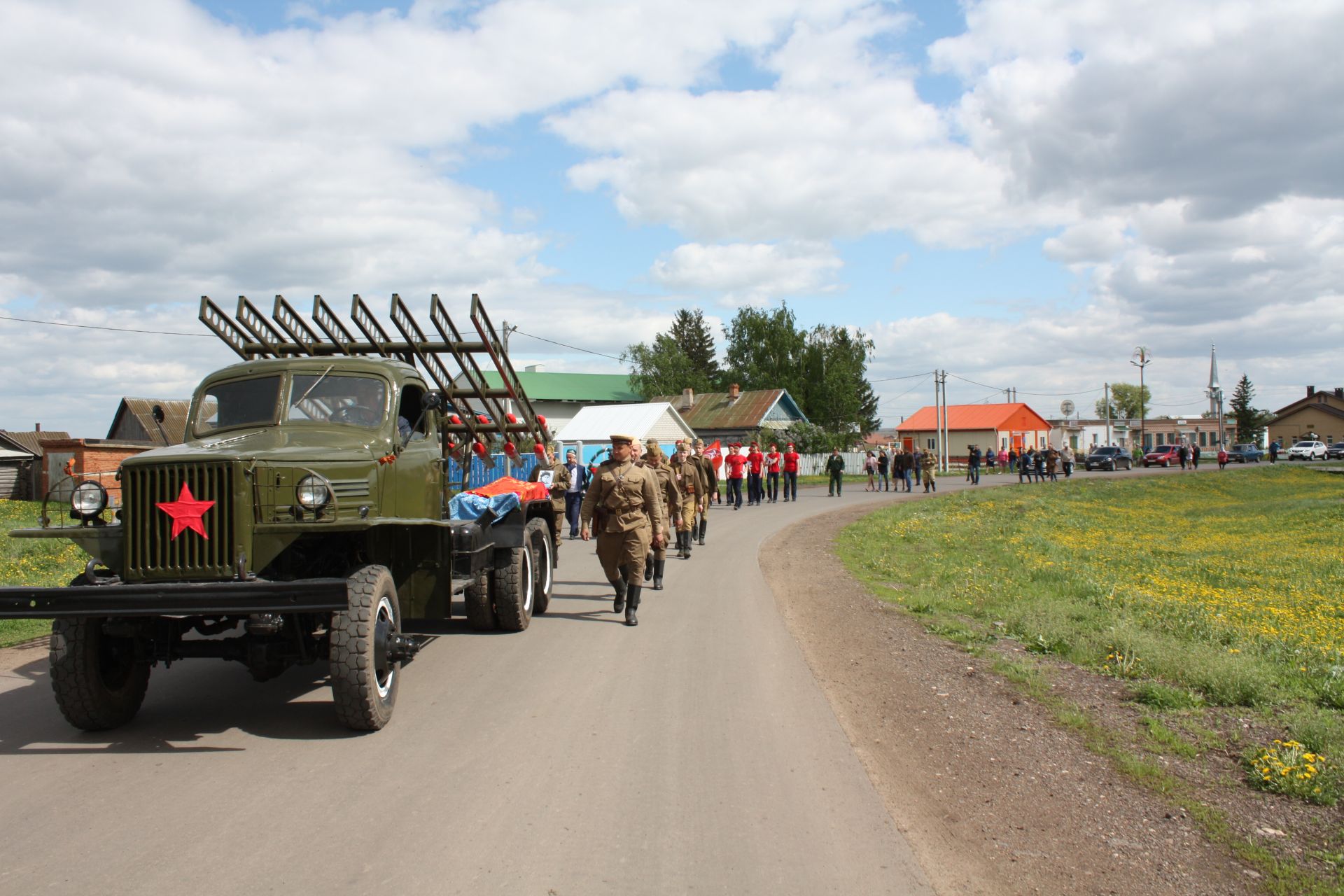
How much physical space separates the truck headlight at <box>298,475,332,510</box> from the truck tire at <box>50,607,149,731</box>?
56.3 inches

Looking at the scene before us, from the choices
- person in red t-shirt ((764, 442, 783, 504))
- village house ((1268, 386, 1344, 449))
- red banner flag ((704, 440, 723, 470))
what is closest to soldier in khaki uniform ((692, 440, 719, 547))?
person in red t-shirt ((764, 442, 783, 504))

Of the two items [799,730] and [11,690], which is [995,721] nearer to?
[799,730]

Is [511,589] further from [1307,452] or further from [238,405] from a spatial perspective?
[1307,452]

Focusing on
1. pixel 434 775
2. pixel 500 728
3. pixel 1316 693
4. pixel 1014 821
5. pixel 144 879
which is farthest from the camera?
pixel 1316 693

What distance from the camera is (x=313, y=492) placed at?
605 centimetres

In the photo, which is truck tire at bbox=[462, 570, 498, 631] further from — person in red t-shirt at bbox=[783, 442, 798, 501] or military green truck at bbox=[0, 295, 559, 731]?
person in red t-shirt at bbox=[783, 442, 798, 501]

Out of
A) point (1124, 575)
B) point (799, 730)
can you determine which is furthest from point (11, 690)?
point (1124, 575)

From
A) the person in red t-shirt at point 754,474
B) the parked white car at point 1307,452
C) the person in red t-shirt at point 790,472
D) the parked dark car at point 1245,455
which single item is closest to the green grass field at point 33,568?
the person in red t-shirt at point 754,474

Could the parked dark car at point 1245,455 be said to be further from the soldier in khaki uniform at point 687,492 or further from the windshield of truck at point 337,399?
the windshield of truck at point 337,399

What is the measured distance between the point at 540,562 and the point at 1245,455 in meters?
85.4

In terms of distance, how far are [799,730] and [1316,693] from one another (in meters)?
4.03

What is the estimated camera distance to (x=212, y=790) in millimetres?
4961

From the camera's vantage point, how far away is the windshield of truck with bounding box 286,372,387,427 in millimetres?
7453

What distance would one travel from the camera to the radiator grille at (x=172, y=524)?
19.1ft
